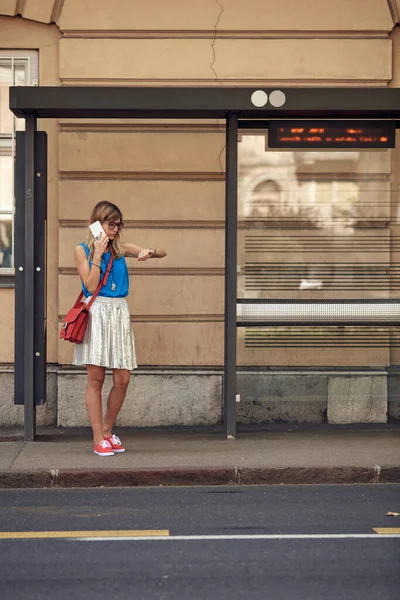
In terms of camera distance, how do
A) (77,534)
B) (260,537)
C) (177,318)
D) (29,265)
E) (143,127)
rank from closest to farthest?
1. (260,537)
2. (77,534)
3. (29,265)
4. (143,127)
5. (177,318)

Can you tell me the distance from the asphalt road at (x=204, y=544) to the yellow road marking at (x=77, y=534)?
0.02 metres

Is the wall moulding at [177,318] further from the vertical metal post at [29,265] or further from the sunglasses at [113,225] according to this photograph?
the sunglasses at [113,225]

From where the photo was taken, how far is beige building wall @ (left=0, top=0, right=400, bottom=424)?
10859mm

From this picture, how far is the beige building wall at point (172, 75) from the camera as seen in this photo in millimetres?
10859

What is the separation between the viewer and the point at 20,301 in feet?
31.3

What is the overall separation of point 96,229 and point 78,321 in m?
0.74

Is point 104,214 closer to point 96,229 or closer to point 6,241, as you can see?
point 96,229

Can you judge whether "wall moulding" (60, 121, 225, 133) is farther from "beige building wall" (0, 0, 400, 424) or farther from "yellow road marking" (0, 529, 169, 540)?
"yellow road marking" (0, 529, 169, 540)

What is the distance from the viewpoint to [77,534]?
6.50 m

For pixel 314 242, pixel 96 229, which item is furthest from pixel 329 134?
pixel 96 229

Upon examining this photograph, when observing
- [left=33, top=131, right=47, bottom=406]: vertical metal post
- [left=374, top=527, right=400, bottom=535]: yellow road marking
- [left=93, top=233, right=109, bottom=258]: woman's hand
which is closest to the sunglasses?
[left=93, top=233, right=109, bottom=258]: woman's hand

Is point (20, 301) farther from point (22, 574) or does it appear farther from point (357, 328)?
point (22, 574)

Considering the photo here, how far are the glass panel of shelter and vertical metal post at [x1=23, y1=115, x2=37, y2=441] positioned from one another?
1.85 m

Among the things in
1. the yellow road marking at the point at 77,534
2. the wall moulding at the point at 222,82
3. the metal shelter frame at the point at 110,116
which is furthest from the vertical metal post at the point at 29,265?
the yellow road marking at the point at 77,534
